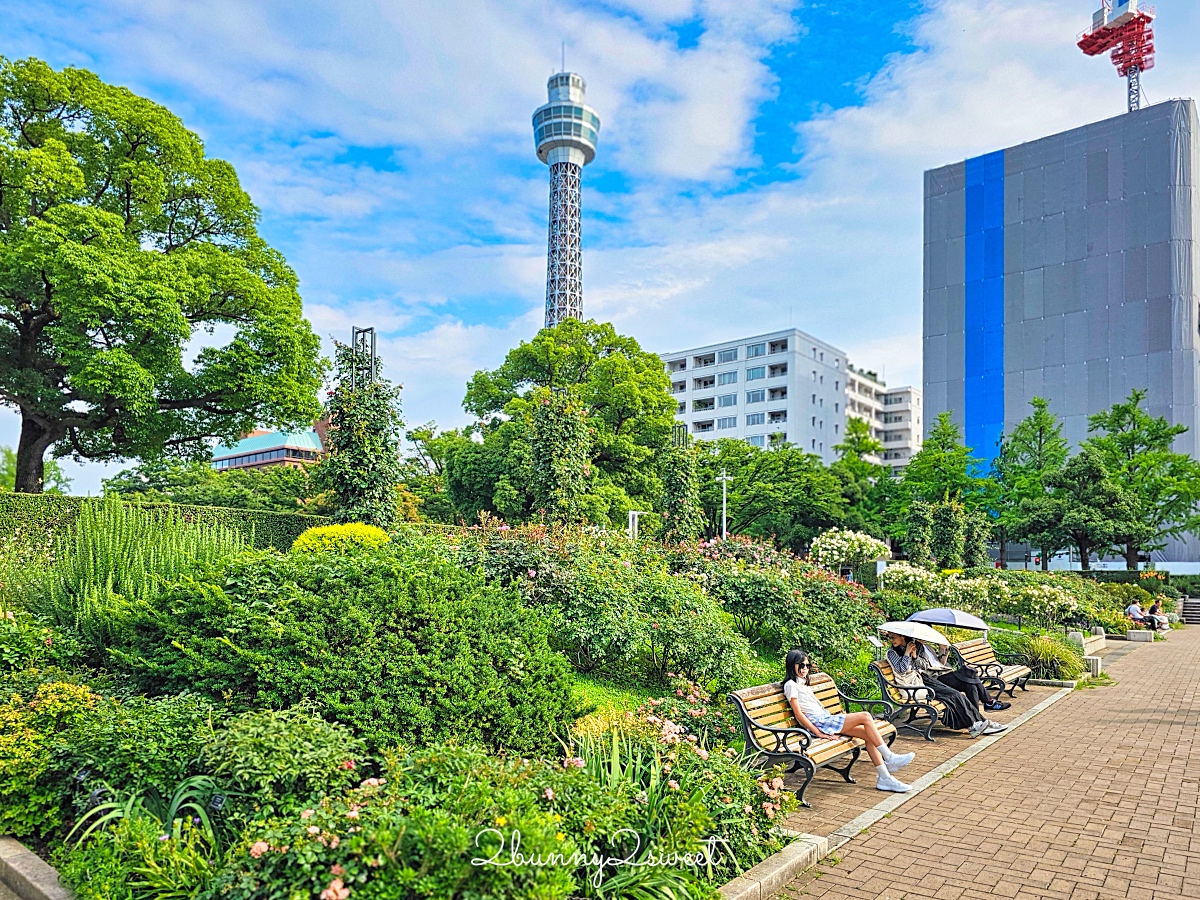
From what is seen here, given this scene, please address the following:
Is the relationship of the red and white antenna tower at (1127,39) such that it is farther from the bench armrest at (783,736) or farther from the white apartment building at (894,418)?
the bench armrest at (783,736)

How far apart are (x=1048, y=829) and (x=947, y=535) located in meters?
25.2

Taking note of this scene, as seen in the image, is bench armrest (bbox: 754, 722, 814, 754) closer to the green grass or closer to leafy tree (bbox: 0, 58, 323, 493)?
the green grass

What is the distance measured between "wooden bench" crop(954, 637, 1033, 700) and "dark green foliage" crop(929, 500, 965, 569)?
1719 cm

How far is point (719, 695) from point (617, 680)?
1.35m

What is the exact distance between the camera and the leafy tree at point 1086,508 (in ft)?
109

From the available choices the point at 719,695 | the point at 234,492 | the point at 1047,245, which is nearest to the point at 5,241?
the point at 719,695

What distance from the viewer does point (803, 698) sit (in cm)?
750

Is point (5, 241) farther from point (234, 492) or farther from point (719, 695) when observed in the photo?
point (234, 492)

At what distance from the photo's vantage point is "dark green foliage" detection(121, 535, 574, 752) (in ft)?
18.4

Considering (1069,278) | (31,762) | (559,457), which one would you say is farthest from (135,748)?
(1069,278)

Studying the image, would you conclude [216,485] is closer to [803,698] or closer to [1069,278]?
[803,698]

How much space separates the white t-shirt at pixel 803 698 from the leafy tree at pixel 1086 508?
3061cm

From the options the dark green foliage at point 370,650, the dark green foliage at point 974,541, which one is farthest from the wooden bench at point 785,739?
the dark green foliage at point 974,541

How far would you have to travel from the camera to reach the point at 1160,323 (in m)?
52.8
